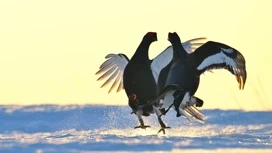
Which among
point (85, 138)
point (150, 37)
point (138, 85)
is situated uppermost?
point (150, 37)

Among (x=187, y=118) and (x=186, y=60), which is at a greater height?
(x=186, y=60)

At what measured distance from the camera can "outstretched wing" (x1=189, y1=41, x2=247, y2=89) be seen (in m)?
8.65

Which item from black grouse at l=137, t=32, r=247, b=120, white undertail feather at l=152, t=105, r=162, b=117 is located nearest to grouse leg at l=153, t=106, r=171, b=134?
white undertail feather at l=152, t=105, r=162, b=117

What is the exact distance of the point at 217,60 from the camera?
8.81m

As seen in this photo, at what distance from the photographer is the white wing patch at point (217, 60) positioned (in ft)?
28.5

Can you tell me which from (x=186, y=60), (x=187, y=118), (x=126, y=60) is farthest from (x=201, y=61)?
(x=126, y=60)

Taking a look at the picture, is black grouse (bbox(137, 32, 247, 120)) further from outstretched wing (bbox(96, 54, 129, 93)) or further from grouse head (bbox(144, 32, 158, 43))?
outstretched wing (bbox(96, 54, 129, 93))

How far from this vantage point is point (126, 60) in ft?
31.9

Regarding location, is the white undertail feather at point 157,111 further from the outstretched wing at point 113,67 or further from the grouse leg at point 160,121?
the outstretched wing at point 113,67

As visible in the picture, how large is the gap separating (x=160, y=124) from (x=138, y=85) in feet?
1.84

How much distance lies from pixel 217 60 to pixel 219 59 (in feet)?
0.09

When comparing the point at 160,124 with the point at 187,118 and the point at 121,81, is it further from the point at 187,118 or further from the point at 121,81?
the point at 121,81

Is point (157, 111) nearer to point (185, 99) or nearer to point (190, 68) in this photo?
point (185, 99)

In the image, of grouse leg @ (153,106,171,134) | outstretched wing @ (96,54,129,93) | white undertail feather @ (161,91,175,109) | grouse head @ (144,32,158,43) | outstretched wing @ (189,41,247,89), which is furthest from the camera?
outstretched wing @ (96,54,129,93)
